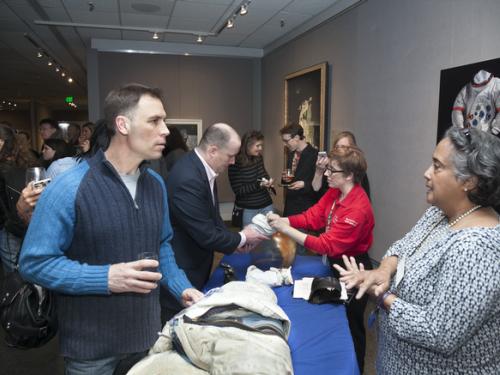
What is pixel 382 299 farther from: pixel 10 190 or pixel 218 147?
pixel 10 190

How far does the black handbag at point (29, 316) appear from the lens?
4.65 feet

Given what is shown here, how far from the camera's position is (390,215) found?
4129mm

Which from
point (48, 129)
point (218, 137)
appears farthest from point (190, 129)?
point (218, 137)

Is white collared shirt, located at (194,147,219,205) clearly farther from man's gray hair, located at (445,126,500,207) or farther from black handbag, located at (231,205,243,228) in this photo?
black handbag, located at (231,205,243,228)

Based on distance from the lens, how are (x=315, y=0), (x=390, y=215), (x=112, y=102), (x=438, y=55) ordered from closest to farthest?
(x=112, y=102)
(x=438, y=55)
(x=390, y=215)
(x=315, y=0)

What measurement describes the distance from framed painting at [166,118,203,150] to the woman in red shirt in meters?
5.63

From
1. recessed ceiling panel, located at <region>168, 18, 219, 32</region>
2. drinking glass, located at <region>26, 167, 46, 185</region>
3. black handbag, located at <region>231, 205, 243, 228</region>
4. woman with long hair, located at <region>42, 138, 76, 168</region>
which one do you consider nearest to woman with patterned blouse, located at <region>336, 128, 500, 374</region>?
drinking glass, located at <region>26, 167, 46, 185</region>

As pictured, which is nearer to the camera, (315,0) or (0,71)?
(315,0)

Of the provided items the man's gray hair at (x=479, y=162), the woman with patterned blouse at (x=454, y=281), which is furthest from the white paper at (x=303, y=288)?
the man's gray hair at (x=479, y=162)

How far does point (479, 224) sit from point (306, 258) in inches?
53.0

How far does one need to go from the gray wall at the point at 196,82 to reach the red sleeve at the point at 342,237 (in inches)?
221

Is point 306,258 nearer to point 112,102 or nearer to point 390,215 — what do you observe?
point 112,102

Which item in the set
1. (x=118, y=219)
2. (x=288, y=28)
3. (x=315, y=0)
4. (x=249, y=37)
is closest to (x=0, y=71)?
(x=249, y=37)

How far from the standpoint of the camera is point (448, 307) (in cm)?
121
